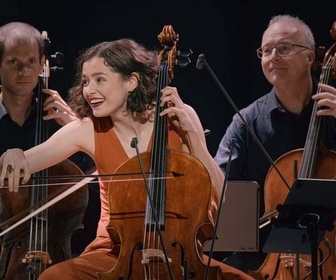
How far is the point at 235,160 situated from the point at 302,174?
511 mm

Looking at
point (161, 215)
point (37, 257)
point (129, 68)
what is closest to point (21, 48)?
point (129, 68)

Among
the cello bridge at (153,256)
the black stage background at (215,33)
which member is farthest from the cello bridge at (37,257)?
the black stage background at (215,33)

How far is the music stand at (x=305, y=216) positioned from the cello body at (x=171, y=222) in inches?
9.7

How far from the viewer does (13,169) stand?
329cm

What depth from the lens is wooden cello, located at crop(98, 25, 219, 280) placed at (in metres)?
3.10

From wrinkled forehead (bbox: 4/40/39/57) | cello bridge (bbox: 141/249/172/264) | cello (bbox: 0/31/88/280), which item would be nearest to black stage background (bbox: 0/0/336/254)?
wrinkled forehead (bbox: 4/40/39/57)

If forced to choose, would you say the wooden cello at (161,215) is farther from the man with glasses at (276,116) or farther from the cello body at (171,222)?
the man with glasses at (276,116)

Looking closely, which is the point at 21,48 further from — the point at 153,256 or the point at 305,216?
the point at 305,216

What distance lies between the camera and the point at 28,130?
12.6 feet

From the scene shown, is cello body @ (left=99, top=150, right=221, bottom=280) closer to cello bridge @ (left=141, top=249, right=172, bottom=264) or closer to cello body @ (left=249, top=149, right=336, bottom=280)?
cello bridge @ (left=141, top=249, right=172, bottom=264)

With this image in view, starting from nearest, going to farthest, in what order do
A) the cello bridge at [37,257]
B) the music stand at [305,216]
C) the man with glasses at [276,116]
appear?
the music stand at [305,216], the cello bridge at [37,257], the man with glasses at [276,116]

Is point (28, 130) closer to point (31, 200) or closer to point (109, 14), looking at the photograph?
point (31, 200)

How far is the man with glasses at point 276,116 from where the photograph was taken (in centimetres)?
405

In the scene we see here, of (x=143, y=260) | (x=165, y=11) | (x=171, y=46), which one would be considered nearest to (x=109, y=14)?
(x=165, y=11)
